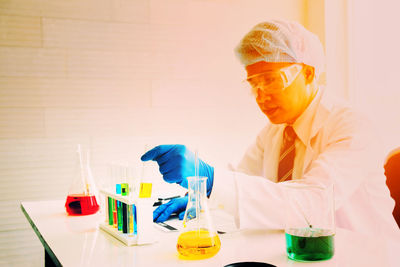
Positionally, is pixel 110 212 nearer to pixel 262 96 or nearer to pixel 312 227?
pixel 312 227

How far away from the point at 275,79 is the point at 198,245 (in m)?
0.79

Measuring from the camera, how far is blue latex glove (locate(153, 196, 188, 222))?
1372 mm

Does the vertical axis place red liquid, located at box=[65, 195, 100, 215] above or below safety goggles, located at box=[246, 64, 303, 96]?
below

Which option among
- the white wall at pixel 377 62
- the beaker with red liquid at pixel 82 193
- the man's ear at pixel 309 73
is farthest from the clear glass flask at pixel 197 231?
the white wall at pixel 377 62

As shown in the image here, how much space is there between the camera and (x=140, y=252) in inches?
39.8

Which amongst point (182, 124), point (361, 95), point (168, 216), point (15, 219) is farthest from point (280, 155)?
point (15, 219)

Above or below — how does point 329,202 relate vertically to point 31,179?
above

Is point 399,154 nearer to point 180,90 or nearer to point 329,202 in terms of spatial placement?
point 329,202

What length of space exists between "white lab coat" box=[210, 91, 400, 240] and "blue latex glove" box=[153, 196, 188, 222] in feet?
0.38

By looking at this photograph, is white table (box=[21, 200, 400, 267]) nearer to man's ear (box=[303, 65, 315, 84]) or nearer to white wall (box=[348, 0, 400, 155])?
man's ear (box=[303, 65, 315, 84])

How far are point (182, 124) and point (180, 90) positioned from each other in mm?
219

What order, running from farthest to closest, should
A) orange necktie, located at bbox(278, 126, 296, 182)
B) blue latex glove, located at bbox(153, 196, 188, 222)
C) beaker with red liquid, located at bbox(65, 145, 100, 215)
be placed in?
orange necktie, located at bbox(278, 126, 296, 182) < beaker with red liquid, located at bbox(65, 145, 100, 215) < blue latex glove, located at bbox(153, 196, 188, 222)

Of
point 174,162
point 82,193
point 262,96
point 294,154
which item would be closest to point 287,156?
point 294,154

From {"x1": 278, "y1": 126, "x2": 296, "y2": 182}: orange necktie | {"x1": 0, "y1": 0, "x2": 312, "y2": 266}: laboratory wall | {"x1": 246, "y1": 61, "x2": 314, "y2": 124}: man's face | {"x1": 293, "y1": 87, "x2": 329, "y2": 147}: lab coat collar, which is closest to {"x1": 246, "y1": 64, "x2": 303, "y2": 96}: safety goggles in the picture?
{"x1": 246, "y1": 61, "x2": 314, "y2": 124}: man's face
